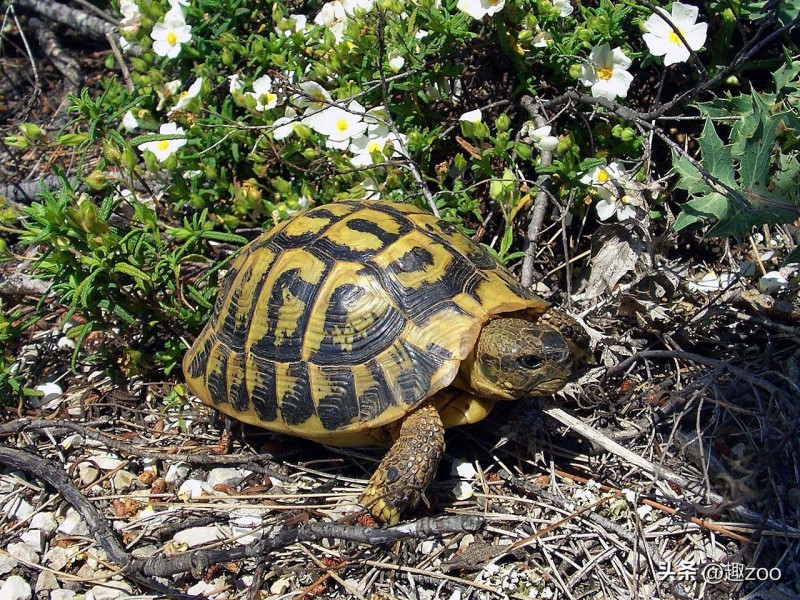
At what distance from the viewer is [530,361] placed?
261cm

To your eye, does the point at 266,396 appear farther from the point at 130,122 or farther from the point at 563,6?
the point at 563,6

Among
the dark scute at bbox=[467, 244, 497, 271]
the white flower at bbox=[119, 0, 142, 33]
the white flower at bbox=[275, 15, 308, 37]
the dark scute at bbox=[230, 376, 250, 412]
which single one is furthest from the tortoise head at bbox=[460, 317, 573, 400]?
the white flower at bbox=[119, 0, 142, 33]

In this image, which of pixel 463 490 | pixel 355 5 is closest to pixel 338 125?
pixel 355 5

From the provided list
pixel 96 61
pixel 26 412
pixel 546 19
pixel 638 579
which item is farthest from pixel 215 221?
pixel 638 579

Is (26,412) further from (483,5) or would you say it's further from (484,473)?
(483,5)

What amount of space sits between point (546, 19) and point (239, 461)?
245 cm

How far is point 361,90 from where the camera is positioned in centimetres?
365

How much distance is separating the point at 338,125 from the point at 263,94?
1.70 feet

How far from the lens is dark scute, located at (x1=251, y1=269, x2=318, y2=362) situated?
2.86 metres

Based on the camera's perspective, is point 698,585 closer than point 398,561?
Yes

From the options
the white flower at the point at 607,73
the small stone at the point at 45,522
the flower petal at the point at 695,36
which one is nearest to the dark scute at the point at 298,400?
the small stone at the point at 45,522

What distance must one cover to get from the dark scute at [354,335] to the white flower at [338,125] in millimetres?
1016

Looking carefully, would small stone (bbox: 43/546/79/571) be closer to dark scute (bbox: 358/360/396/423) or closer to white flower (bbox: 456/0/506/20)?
dark scute (bbox: 358/360/396/423)

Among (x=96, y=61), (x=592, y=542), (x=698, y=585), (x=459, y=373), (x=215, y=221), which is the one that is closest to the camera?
(x=698, y=585)
